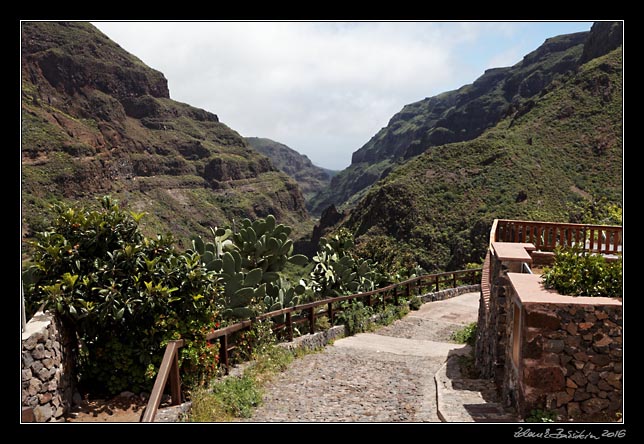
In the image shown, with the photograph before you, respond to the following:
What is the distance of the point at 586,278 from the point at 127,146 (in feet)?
398

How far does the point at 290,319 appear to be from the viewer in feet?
32.8

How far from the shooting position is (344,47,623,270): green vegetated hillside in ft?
147

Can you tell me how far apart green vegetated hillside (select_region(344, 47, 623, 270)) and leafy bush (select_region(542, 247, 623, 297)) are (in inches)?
1319

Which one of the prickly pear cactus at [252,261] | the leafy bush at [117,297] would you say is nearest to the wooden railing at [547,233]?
the prickly pear cactus at [252,261]

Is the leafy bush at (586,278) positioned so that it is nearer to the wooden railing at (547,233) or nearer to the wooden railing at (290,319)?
the wooden railing at (290,319)

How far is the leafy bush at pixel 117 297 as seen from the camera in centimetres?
609

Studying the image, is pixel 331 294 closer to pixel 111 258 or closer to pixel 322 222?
pixel 111 258

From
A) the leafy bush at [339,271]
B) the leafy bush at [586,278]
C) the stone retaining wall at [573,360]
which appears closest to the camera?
the stone retaining wall at [573,360]

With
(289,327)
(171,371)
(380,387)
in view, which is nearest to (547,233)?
(380,387)

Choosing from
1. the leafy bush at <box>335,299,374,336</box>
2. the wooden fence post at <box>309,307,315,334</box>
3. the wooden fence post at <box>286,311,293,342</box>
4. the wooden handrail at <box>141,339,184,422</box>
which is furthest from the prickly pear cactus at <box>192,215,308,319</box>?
the wooden handrail at <box>141,339,184,422</box>

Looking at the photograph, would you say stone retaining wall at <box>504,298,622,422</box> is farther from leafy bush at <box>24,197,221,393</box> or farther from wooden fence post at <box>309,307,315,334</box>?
wooden fence post at <box>309,307,315,334</box>

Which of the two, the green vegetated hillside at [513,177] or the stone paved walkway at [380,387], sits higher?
the green vegetated hillside at [513,177]

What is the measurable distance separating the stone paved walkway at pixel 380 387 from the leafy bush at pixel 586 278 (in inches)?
58.3

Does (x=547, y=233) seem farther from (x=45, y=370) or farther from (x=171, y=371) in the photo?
(x=45, y=370)
